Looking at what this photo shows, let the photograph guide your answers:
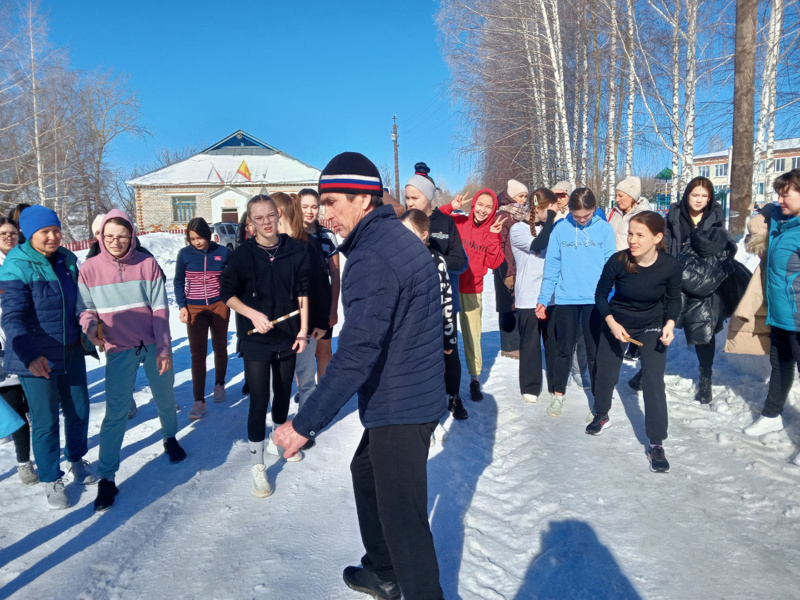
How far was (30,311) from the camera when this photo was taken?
12.1 ft

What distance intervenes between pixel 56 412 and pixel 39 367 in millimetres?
389

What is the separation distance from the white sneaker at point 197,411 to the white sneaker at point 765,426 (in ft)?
16.1

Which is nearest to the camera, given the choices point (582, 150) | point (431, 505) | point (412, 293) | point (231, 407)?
point (412, 293)

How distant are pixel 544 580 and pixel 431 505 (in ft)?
3.05

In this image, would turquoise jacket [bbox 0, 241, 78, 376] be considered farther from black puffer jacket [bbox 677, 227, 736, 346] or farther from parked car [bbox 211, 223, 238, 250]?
parked car [bbox 211, 223, 238, 250]

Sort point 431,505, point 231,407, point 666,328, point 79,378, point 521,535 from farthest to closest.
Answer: point 231,407
point 79,378
point 666,328
point 431,505
point 521,535

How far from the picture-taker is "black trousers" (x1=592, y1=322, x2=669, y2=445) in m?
3.83

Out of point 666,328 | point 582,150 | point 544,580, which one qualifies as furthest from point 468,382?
point 582,150

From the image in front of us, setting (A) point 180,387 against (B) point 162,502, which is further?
(A) point 180,387

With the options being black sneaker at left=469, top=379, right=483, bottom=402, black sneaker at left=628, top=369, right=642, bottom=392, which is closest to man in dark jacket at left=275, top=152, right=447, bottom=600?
black sneaker at left=469, top=379, right=483, bottom=402

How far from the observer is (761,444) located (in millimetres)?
4039

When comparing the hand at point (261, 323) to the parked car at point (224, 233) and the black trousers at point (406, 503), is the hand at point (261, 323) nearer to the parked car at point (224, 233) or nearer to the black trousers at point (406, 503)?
the black trousers at point (406, 503)

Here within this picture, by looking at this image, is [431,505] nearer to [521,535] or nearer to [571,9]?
[521,535]

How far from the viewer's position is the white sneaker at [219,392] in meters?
5.71
